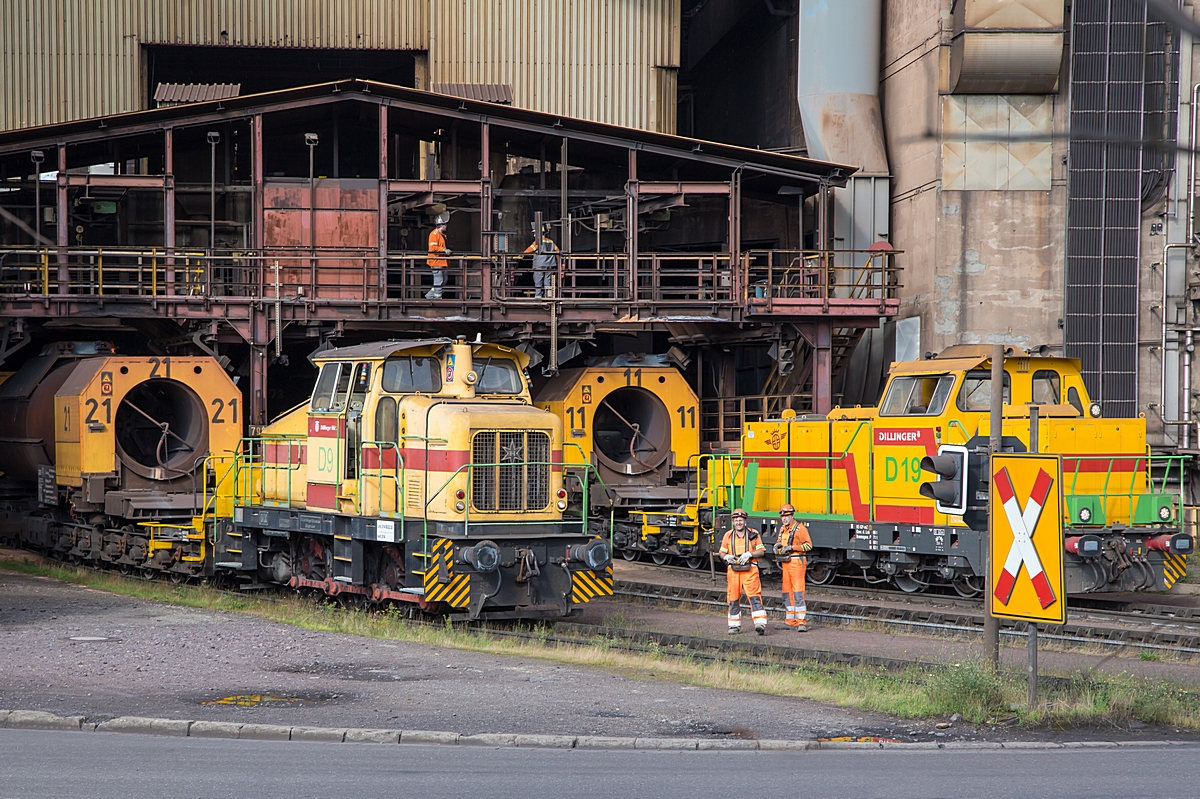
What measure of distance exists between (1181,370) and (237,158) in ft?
77.5

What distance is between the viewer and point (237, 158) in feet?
111

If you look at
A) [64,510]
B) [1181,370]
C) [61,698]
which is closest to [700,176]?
[1181,370]

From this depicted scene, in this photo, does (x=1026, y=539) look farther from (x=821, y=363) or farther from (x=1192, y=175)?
(x=1192, y=175)

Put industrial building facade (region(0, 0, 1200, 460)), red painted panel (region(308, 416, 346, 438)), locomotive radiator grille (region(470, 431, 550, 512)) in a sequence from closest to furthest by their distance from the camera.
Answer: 1. locomotive radiator grille (region(470, 431, 550, 512))
2. red painted panel (region(308, 416, 346, 438))
3. industrial building facade (region(0, 0, 1200, 460))

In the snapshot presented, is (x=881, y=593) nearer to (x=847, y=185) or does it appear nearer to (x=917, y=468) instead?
(x=917, y=468)

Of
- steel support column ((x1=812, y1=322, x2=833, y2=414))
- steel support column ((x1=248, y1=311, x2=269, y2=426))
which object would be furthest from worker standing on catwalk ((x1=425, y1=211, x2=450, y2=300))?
steel support column ((x1=812, y1=322, x2=833, y2=414))

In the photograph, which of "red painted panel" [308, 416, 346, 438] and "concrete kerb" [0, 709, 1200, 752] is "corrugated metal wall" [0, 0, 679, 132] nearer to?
"red painted panel" [308, 416, 346, 438]

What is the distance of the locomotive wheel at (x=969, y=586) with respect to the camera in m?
18.8

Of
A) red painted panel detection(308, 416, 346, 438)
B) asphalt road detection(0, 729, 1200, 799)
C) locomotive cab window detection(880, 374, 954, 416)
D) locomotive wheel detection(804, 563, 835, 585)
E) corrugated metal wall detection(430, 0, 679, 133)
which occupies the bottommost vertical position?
locomotive wheel detection(804, 563, 835, 585)

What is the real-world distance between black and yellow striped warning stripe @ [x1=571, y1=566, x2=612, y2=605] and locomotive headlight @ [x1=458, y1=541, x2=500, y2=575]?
115 centimetres

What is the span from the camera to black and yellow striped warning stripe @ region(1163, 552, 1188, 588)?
17703 mm

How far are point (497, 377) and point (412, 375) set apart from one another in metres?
1.08

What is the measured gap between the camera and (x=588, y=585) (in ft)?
51.5

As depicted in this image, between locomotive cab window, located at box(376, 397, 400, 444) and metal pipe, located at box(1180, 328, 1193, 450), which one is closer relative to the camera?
locomotive cab window, located at box(376, 397, 400, 444)
